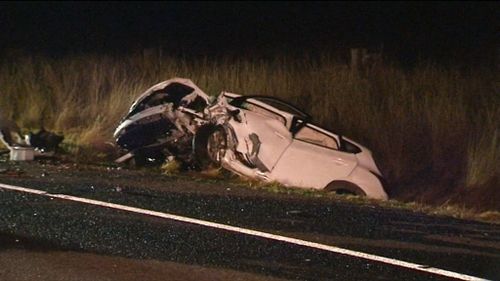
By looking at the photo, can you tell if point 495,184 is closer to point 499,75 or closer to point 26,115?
point 499,75

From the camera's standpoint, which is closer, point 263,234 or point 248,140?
point 263,234

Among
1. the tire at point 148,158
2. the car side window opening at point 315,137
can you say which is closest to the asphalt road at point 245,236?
the car side window opening at point 315,137

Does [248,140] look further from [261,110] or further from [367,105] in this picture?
[367,105]

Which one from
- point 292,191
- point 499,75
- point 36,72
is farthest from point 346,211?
point 36,72

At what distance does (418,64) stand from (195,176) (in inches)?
275

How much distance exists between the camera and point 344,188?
437 inches

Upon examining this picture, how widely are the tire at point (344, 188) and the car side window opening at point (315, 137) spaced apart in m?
0.61

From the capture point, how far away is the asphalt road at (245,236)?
6.29 metres

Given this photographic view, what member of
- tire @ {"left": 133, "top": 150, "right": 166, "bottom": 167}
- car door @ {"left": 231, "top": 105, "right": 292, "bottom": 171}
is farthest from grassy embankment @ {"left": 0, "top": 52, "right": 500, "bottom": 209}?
car door @ {"left": 231, "top": 105, "right": 292, "bottom": 171}

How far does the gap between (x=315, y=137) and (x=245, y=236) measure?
15.6 ft

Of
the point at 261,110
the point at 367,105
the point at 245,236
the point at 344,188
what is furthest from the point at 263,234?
the point at 367,105

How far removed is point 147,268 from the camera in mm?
6125

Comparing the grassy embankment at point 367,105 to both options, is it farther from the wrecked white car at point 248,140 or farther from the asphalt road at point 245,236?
the asphalt road at point 245,236

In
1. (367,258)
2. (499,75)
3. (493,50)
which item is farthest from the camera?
(493,50)
